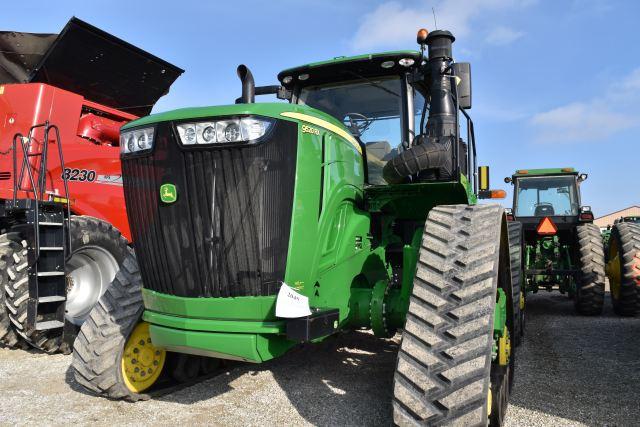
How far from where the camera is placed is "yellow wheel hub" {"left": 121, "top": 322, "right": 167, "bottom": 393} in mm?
3459

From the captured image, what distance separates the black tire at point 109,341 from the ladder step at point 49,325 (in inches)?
59.8

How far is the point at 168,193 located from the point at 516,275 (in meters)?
3.20

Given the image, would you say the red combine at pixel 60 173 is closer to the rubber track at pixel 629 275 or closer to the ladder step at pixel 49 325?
the ladder step at pixel 49 325

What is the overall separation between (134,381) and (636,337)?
535cm

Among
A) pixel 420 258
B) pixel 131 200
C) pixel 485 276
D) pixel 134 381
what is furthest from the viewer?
pixel 134 381

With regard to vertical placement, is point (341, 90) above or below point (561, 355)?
above

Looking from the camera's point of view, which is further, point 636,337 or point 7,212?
point 636,337

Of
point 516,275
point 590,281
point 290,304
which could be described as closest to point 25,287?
point 290,304

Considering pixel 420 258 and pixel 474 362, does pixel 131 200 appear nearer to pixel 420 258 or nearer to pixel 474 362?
pixel 420 258

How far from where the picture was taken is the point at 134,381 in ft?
11.4

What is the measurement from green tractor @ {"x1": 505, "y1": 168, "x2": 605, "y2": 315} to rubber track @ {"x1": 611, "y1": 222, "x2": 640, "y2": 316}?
27cm

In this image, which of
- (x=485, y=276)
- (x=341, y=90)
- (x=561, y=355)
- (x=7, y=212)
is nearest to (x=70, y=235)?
(x=7, y=212)

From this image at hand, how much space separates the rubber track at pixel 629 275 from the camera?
7.33 meters

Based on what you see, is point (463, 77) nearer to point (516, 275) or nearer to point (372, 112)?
point (372, 112)
